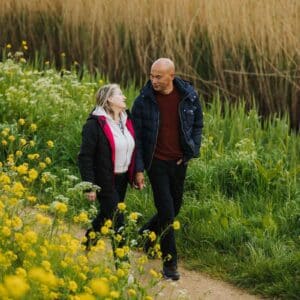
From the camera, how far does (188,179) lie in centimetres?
776

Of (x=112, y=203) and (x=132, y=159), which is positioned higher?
(x=132, y=159)

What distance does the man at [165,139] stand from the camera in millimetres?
6285

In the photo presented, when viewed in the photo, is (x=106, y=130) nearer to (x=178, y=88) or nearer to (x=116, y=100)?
(x=116, y=100)

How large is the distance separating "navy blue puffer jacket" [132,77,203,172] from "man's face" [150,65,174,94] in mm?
88

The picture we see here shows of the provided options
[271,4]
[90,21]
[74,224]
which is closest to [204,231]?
[74,224]

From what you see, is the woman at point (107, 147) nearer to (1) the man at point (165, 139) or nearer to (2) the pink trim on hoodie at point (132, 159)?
(2) the pink trim on hoodie at point (132, 159)

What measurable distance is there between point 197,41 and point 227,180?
8.85 feet

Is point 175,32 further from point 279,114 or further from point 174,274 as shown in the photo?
point 174,274

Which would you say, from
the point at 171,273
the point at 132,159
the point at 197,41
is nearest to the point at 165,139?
the point at 132,159

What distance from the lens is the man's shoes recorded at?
6328mm

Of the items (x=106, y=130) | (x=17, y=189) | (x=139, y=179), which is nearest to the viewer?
(x=17, y=189)

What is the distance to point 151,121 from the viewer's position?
A: 20.6 feet

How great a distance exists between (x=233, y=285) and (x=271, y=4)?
4227mm

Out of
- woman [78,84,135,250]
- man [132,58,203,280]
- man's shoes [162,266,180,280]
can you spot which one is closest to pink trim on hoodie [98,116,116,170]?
woman [78,84,135,250]
